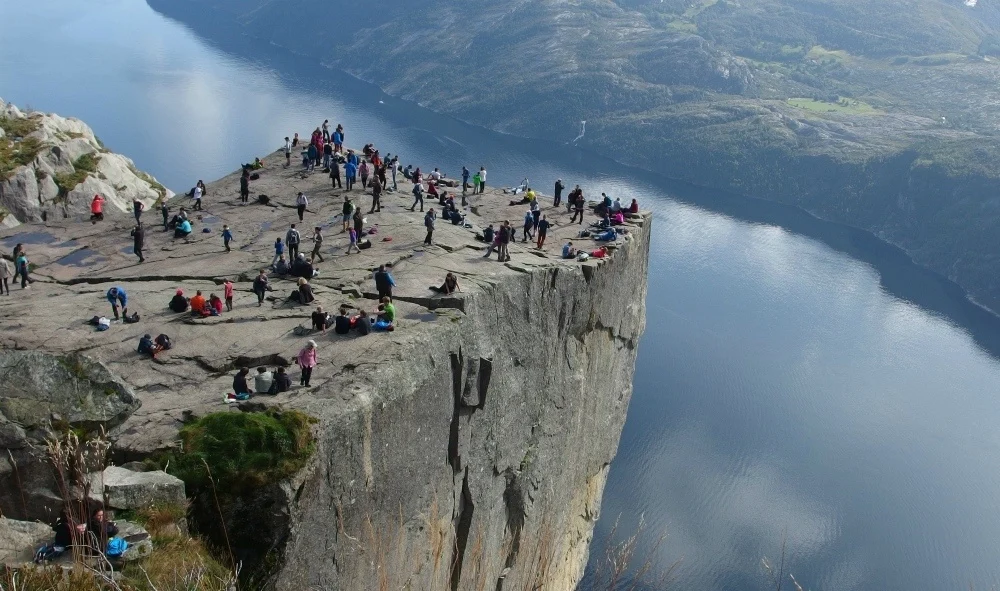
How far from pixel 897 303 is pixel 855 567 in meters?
64.7

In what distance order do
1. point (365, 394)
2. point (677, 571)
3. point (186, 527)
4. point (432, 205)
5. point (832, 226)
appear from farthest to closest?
point (832, 226)
point (677, 571)
point (432, 205)
point (365, 394)
point (186, 527)

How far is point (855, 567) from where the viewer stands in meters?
57.5

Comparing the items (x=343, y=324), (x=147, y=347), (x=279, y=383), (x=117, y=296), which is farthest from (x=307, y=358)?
(x=117, y=296)

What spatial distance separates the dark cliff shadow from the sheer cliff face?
85.3 meters

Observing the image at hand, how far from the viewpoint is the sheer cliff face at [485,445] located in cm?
1986

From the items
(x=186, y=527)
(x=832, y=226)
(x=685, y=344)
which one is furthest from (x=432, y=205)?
(x=832, y=226)

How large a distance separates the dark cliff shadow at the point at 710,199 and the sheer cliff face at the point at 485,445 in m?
85.3

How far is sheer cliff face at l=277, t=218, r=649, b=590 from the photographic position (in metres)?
19.9

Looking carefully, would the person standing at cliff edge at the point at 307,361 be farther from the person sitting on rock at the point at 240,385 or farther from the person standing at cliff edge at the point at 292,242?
the person standing at cliff edge at the point at 292,242

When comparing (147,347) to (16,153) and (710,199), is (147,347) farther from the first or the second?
(710,199)

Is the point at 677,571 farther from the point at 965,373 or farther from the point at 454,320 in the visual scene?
the point at 965,373

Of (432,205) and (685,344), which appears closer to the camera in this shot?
(432,205)

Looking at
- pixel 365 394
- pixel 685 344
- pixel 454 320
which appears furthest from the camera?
pixel 685 344

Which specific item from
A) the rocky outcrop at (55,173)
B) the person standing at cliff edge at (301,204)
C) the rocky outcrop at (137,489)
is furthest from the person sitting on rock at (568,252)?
the rocky outcrop at (55,173)
